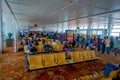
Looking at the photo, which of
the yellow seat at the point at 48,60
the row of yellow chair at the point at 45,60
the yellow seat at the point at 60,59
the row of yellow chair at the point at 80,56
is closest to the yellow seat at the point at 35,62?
the row of yellow chair at the point at 45,60

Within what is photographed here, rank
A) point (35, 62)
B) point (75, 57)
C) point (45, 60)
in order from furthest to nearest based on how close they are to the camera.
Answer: point (75, 57) → point (45, 60) → point (35, 62)

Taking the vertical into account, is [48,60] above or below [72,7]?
below

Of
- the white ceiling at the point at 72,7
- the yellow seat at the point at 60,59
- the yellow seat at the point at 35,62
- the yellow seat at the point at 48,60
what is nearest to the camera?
the yellow seat at the point at 35,62

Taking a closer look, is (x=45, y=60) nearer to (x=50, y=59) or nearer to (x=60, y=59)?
(x=50, y=59)

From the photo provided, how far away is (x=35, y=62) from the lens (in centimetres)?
521

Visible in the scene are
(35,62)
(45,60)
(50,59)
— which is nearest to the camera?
(35,62)

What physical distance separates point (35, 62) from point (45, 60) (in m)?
0.53

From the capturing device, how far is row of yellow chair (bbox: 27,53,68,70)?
514 centimetres

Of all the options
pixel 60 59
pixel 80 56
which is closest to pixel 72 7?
pixel 80 56

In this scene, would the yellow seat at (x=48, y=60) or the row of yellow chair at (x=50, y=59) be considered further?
the yellow seat at (x=48, y=60)

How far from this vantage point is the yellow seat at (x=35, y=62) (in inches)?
199

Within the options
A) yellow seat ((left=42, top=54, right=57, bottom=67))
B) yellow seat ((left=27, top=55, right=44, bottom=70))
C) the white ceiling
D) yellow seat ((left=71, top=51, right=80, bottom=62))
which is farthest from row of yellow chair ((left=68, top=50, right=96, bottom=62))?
the white ceiling

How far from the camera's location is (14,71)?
221 inches

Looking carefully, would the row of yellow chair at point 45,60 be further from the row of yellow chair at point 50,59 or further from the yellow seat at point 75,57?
the yellow seat at point 75,57
